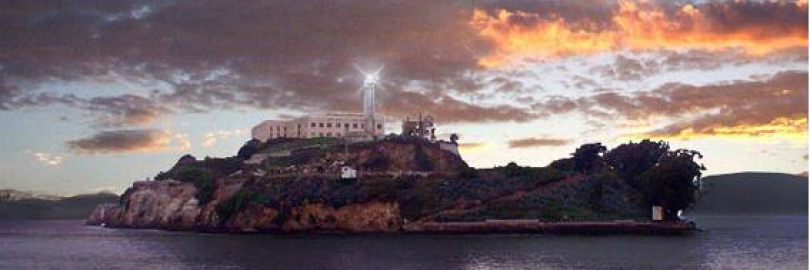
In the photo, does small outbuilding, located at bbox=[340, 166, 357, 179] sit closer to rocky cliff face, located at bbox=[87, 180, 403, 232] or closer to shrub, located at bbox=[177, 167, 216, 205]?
rocky cliff face, located at bbox=[87, 180, 403, 232]

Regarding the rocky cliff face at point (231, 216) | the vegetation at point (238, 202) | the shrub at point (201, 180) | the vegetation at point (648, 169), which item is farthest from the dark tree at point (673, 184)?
the shrub at point (201, 180)

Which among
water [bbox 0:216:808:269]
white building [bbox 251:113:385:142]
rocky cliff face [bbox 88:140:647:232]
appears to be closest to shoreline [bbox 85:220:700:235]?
rocky cliff face [bbox 88:140:647:232]

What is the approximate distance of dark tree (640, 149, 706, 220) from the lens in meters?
101

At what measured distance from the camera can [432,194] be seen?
103 meters

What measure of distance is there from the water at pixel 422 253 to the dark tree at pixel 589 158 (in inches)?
1236

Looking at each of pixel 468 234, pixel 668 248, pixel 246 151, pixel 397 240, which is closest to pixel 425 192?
pixel 468 234

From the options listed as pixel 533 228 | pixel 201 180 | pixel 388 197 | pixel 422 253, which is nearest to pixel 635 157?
pixel 533 228

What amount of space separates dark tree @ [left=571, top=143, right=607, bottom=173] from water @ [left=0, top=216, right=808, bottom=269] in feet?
103

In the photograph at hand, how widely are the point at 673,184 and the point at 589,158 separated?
22532mm

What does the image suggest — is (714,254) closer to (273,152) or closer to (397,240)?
(397,240)

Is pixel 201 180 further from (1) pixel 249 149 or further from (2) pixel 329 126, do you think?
(2) pixel 329 126

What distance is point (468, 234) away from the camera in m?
94.6

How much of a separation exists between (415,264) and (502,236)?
3599cm

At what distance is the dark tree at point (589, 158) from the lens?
12269cm
